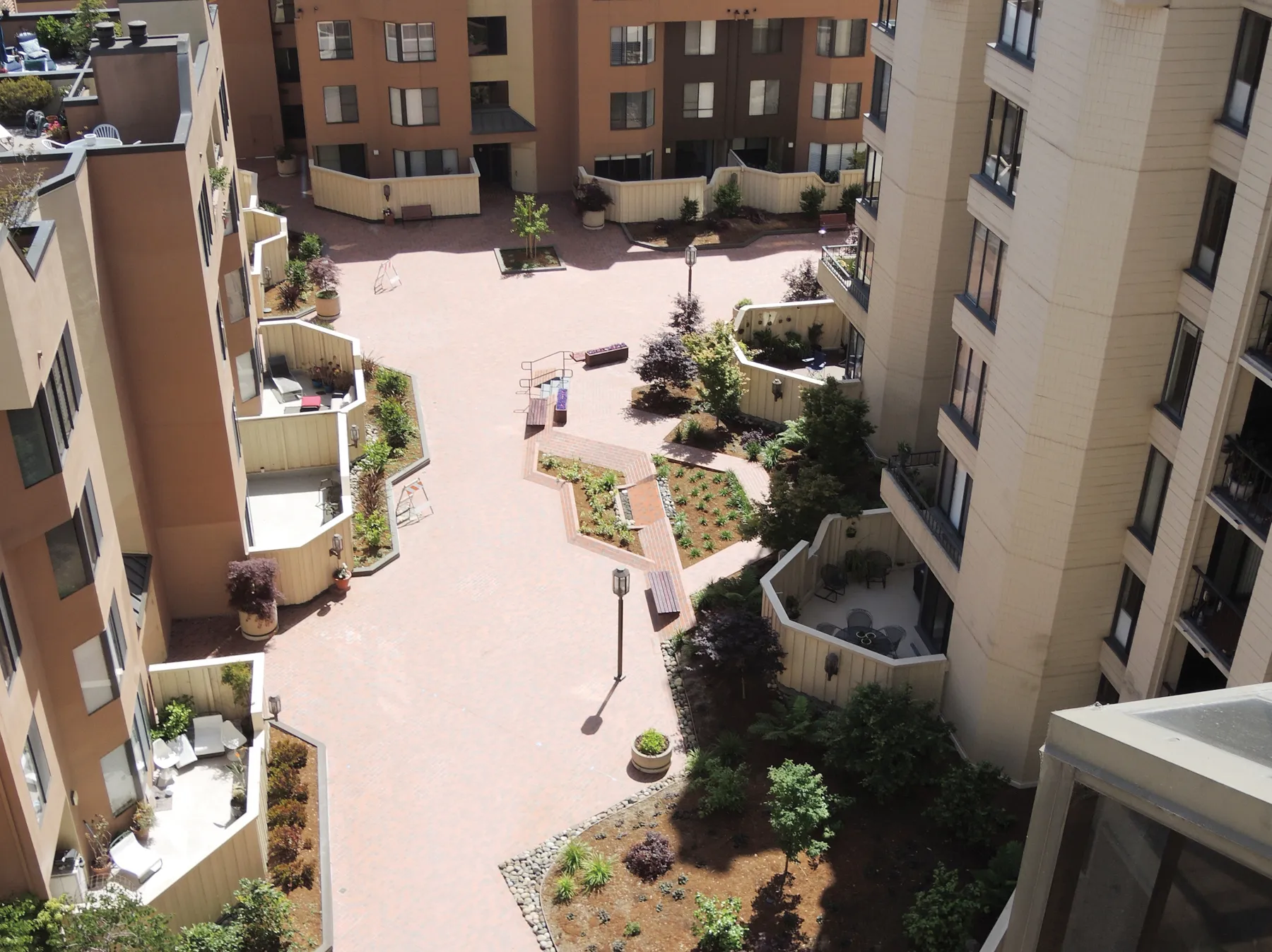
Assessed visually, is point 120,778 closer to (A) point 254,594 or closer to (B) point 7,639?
(B) point 7,639

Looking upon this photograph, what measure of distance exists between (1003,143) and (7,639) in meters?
22.0

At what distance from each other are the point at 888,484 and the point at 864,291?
9.79 metres

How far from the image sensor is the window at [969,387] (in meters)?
29.5

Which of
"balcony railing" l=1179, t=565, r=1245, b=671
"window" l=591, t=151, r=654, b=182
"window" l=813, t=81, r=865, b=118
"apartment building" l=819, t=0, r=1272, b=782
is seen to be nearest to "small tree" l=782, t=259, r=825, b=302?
"window" l=591, t=151, r=654, b=182

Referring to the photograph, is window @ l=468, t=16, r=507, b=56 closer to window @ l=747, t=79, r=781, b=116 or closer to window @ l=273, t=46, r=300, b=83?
window @ l=273, t=46, r=300, b=83

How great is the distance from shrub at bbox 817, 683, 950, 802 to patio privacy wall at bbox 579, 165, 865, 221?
37093mm

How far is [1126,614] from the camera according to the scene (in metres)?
27.5

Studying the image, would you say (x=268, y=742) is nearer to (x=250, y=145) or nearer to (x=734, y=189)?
(x=734, y=189)

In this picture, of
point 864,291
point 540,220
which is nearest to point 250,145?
point 540,220

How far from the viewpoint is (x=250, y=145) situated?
68.7 metres

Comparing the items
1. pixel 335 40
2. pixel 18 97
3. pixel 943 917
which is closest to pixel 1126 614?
pixel 943 917

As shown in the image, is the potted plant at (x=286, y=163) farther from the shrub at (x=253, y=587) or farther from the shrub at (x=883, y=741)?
the shrub at (x=883, y=741)

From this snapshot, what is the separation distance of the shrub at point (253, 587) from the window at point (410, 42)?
35655 millimetres

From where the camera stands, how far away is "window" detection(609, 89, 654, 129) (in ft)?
209
